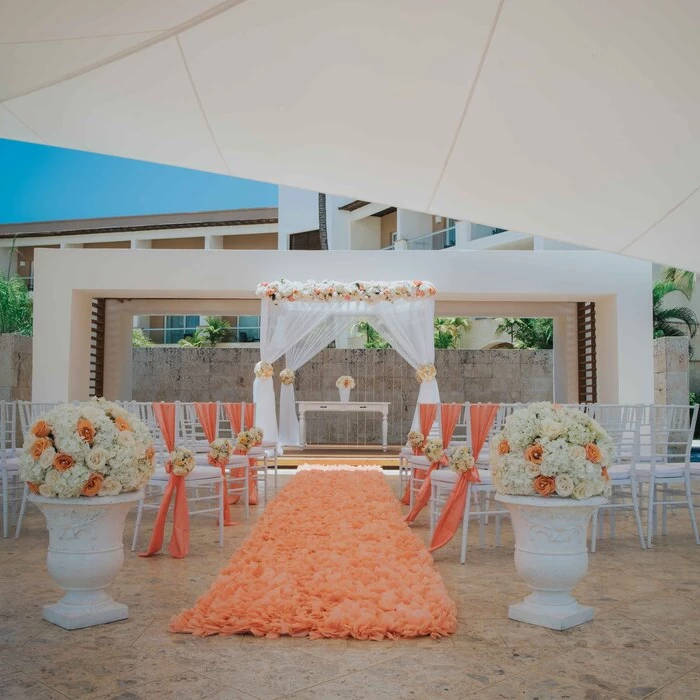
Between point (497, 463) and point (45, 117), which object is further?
point (45, 117)

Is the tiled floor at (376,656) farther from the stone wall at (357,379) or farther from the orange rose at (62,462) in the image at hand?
the stone wall at (357,379)

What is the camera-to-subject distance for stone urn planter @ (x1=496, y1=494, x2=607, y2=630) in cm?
297

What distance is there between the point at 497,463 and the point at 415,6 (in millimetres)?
2764

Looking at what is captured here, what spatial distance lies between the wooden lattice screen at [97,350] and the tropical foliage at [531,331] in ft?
33.7

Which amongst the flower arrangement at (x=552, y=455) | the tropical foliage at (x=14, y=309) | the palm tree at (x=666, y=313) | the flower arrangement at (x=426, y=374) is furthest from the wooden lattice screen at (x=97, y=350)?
the palm tree at (x=666, y=313)

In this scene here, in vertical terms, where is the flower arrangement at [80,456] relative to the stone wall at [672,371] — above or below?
below

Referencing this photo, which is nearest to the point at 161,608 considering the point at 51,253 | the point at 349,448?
the point at 51,253

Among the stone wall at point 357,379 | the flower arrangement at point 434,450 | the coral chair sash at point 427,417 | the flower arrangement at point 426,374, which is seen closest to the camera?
the flower arrangement at point 434,450

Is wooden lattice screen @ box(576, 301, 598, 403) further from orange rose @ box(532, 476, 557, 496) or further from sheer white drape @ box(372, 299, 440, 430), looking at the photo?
orange rose @ box(532, 476, 557, 496)

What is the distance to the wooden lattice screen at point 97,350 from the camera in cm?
1188

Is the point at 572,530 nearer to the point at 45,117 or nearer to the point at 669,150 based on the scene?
the point at 669,150

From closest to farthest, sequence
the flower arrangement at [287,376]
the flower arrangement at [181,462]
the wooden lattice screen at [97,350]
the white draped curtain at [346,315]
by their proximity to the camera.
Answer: the flower arrangement at [181,462]
the white draped curtain at [346,315]
the flower arrangement at [287,376]
the wooden lattice screen at [97,350]

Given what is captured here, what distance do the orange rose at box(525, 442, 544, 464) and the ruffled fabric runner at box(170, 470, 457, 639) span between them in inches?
26.8

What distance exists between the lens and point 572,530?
3.00 metres
